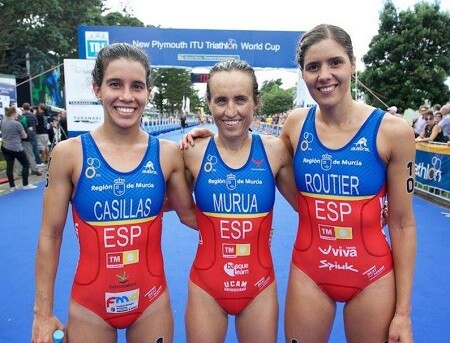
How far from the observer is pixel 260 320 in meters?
2.10

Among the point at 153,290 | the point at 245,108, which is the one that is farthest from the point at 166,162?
the point at 153,290

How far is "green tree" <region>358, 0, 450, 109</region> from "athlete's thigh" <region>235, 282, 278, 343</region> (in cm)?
1661

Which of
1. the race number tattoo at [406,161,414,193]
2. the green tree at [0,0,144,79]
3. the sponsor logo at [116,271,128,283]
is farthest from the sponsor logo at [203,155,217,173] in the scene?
the green tree at [0,0,144,79]

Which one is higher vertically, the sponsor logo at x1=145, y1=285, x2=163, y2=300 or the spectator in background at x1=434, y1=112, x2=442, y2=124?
the spectator in background at x1=434, y1=112, x2=442, y2=124

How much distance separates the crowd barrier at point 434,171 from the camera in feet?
25.2

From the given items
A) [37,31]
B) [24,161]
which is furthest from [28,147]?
[37,31]

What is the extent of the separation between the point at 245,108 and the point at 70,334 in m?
1.37

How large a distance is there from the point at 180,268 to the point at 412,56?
1689 centimetres

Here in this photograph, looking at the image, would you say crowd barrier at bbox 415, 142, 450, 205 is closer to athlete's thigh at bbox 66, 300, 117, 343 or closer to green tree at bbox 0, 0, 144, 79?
athlete's thigh at bbox 66, 300, 117, 343

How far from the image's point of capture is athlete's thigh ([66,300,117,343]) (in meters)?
1.90

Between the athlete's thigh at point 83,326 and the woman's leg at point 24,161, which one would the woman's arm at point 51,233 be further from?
the woman's leg at point 24,161

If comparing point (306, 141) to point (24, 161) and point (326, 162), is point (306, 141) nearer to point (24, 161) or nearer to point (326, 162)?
point (326, 162)

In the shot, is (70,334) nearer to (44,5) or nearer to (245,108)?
(245,108)

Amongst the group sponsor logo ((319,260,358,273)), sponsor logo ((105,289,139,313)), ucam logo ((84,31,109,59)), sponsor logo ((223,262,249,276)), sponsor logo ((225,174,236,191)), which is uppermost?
ucam logo ((84,31,109,59))
